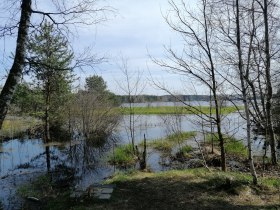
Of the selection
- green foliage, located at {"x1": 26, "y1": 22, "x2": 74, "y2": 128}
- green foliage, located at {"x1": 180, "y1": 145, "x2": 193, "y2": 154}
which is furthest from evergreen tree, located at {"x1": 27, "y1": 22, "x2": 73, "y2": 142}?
green foliage, located at {"x1": 180, "y1": 145, "x2": 193, "y2": 154}

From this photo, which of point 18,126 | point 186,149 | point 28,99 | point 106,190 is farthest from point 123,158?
point 18,126

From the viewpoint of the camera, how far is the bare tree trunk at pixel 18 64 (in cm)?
641

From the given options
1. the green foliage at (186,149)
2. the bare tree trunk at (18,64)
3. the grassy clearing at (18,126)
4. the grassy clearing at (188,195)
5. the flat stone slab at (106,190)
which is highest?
the bare tree trunk at (18,64)

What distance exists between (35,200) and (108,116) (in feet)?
66.6

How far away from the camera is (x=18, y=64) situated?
258 inches

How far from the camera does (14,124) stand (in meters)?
35.2

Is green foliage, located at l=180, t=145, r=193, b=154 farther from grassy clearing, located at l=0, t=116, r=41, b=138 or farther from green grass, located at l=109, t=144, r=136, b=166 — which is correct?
grassy clearing, located at l=0, t=116, r=41, b=138

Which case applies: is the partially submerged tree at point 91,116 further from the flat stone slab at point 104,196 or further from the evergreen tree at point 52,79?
the flat stone slab at point 104,196

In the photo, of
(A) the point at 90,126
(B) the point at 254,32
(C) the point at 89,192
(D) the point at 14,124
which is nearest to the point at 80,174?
(C) the point at 89,192

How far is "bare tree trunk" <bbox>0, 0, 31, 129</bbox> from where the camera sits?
252 inches

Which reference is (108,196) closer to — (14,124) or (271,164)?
(271,164)

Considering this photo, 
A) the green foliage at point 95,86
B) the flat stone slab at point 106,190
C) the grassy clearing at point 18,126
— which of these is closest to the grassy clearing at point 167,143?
the green foliage at point 95,86

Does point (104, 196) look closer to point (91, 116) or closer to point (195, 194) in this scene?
point (195, 194)

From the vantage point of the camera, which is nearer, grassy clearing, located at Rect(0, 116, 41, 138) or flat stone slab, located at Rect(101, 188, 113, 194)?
flat stone slab, located at Rect(101, 188, 113, 194)
